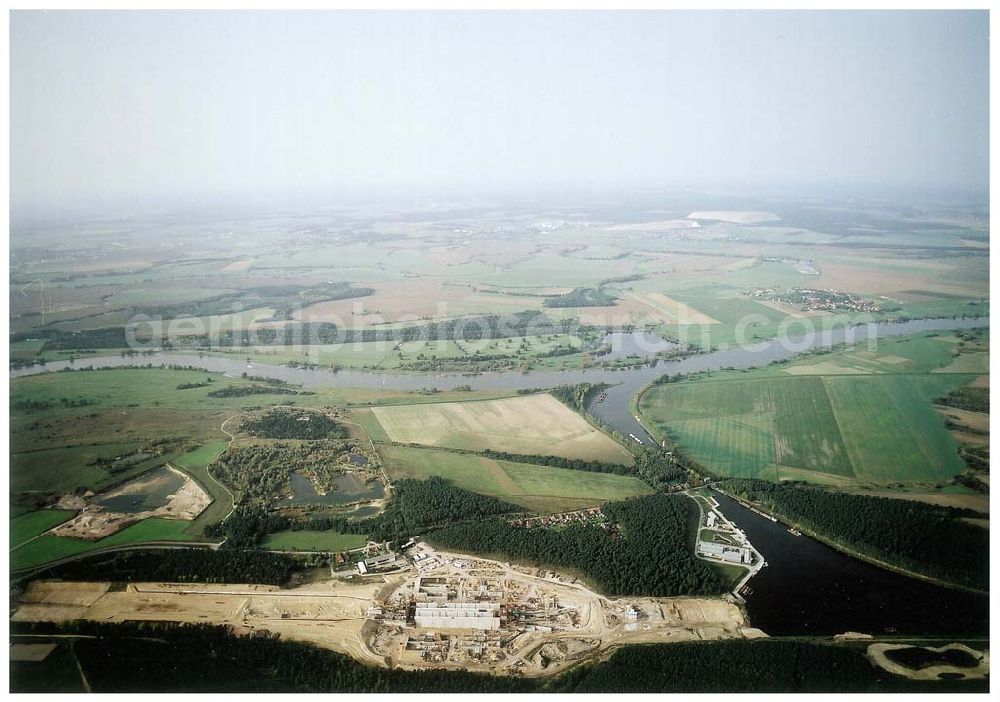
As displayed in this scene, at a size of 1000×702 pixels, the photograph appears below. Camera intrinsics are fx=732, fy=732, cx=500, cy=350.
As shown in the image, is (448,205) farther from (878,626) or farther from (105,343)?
(878,626)

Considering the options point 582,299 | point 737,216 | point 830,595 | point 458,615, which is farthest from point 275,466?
point 737,216

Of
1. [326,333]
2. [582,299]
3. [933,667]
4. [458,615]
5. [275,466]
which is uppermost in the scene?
[582,299]

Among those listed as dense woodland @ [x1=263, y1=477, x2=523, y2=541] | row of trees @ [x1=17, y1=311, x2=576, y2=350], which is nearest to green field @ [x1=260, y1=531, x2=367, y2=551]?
dense woodland @ [x1=263, y1=477, x2=523, y2=541]

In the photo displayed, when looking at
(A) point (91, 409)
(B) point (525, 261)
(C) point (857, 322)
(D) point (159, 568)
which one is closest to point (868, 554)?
(D) point (159, 568)

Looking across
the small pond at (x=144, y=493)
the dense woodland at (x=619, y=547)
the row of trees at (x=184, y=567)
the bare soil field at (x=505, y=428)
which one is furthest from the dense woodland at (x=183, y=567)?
the bare soil field at (x=505, y=428)

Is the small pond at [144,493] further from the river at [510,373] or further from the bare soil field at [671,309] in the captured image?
the bare soil field at [671,309]

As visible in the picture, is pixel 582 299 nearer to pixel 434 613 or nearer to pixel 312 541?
pixel 312 541
